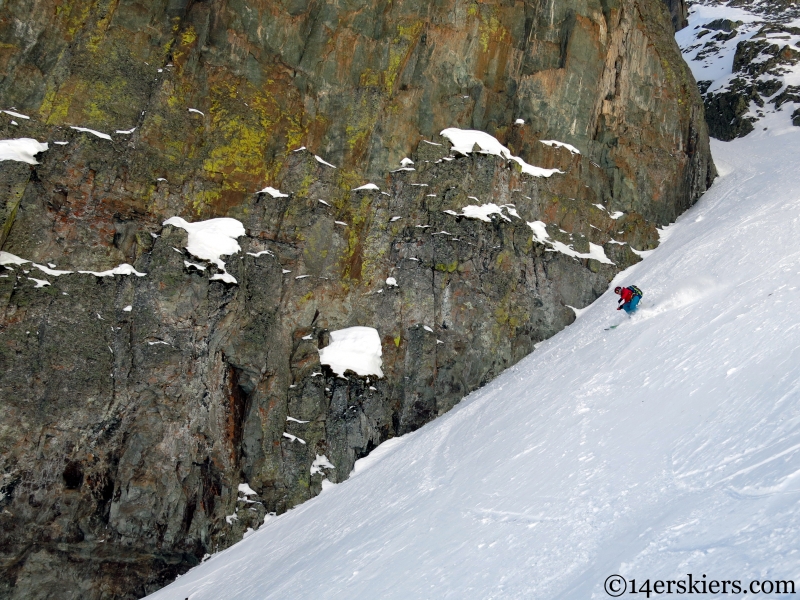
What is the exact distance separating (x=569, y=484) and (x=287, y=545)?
8948 millimetres

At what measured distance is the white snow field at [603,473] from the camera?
779 cm

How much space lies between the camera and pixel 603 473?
10.7m

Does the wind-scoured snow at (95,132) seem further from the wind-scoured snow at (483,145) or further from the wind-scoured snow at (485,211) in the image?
the wind-scoured snow at (483,145)

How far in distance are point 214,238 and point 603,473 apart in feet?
51.0

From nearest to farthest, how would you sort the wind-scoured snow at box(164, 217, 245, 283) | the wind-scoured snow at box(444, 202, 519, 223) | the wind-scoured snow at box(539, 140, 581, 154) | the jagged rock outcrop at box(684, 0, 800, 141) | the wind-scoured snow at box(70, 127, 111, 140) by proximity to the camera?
1. the wind-scoured snow at box(164, 217, 245, 283)
2. the wind-scoured snow at box(70, 127, 111, 140)
3. the wind-scoured snow at box(444, 202, 519, 223)
4. the wind-scoured snow at box(539, 140, 581, 154)
5. the jagged rock outcrop at box(684, 0, 800, 141)

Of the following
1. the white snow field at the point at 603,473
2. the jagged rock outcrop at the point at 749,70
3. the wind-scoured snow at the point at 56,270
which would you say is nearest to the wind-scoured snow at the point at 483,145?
the white snow field at the point at 603,473

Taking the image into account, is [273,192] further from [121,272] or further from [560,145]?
[560,145]

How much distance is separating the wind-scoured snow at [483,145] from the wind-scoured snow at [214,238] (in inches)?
343

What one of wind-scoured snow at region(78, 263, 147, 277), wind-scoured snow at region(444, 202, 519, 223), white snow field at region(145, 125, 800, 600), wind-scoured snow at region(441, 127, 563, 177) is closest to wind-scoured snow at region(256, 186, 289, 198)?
Result: wind-scoured snow at region(78, 263, 147, 277)

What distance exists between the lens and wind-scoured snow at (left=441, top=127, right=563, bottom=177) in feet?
86.0

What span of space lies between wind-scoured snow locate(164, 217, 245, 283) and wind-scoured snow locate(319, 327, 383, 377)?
384 centimetres

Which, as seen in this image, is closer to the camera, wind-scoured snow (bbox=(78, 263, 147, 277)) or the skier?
the skier

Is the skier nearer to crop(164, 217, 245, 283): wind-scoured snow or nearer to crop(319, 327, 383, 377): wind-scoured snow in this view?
crop(319, 327, 383, 377): wind-scoured snow

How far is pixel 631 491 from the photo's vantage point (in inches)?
377
